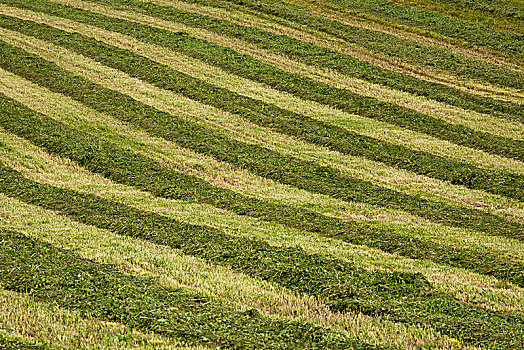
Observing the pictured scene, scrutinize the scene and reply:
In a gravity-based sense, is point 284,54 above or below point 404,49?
below

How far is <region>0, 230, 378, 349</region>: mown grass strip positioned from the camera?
32.6 ft

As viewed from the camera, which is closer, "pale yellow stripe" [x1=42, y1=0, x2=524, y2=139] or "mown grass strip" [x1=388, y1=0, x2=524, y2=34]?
"pale yellow stripe" [x1=42, y1=0, x2=524, y2=139]

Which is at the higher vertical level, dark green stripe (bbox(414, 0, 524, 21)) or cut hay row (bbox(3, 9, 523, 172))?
dark green stripe (bbox(414, 0, 524, 21))

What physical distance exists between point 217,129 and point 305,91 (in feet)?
18.4

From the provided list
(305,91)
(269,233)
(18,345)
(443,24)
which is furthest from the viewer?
(443,24)

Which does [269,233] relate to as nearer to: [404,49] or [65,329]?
[65,329]

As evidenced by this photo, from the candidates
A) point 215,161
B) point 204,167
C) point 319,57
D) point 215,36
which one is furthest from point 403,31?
point 204,167

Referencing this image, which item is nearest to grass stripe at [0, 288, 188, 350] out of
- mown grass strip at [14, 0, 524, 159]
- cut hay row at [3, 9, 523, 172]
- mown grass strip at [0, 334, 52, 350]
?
mown grass strip at [0, 334, 52, 350]

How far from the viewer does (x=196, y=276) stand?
12.5m

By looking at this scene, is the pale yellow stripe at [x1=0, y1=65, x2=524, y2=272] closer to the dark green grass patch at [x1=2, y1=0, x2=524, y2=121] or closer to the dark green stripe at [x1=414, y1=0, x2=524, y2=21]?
the dark green grass patch at [x1=2, y1=0, x2=524, y2=121]

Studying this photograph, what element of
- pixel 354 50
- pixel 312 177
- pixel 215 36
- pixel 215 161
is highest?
pixel 354 50

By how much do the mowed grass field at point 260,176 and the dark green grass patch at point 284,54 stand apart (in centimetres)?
16

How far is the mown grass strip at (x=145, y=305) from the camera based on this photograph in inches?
391

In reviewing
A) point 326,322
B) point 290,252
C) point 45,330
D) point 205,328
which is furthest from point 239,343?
point 290,252
